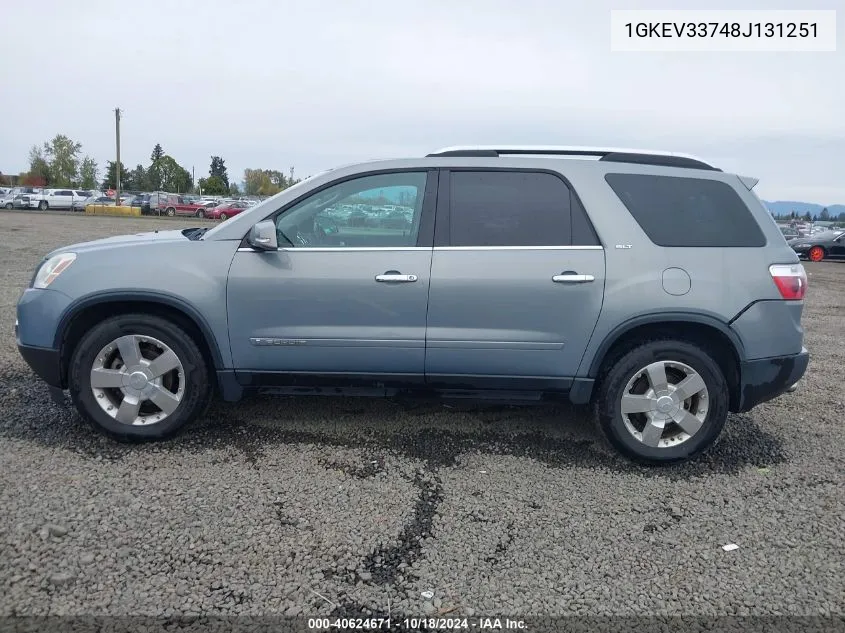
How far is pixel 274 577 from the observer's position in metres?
2.81

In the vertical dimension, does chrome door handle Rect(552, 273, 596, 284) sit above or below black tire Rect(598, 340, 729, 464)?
above

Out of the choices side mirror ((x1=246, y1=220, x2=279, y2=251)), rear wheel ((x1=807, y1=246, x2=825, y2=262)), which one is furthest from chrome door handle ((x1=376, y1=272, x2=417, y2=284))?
rear wheel ((x1=807, y1=246, x2=825, y2=262))

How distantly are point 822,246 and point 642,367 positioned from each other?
2369 cm

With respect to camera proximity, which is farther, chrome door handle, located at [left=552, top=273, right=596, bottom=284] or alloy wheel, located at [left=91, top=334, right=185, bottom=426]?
alloy wheel, located at [left=91, top=334, right=185, bottom=426]

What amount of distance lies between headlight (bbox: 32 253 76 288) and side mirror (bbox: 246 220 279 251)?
118cm

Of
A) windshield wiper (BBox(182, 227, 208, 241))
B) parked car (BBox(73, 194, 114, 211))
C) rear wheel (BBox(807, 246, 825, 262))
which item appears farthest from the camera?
parked car (BBox(73, 194, 114, 211))

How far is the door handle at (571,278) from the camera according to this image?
3.93 metres

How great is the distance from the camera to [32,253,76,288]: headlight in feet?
13.5

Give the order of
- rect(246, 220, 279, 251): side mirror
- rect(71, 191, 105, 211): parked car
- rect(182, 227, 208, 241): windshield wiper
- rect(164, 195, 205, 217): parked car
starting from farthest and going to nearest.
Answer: rect(71, 191, 105, 211): parked car, rect(164, 195, 205, 217): parked car, rect(182, 227, 208, 241): windshield wiper, rect(246, 220, 279, 251): side mirror

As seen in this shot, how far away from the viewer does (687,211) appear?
4.09 metres

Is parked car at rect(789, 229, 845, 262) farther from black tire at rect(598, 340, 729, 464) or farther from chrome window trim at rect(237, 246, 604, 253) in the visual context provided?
chrome window trim at rect(237, 246, 604, 253)

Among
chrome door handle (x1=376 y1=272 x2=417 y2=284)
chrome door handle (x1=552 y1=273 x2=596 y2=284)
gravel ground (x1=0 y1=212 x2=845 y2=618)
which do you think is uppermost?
chrome door handle (x1=552 y1=273 x2=596 y2=284)

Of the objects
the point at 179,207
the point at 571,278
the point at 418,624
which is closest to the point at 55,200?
the point at 179,207

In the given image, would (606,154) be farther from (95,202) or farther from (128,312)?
(95,202)
